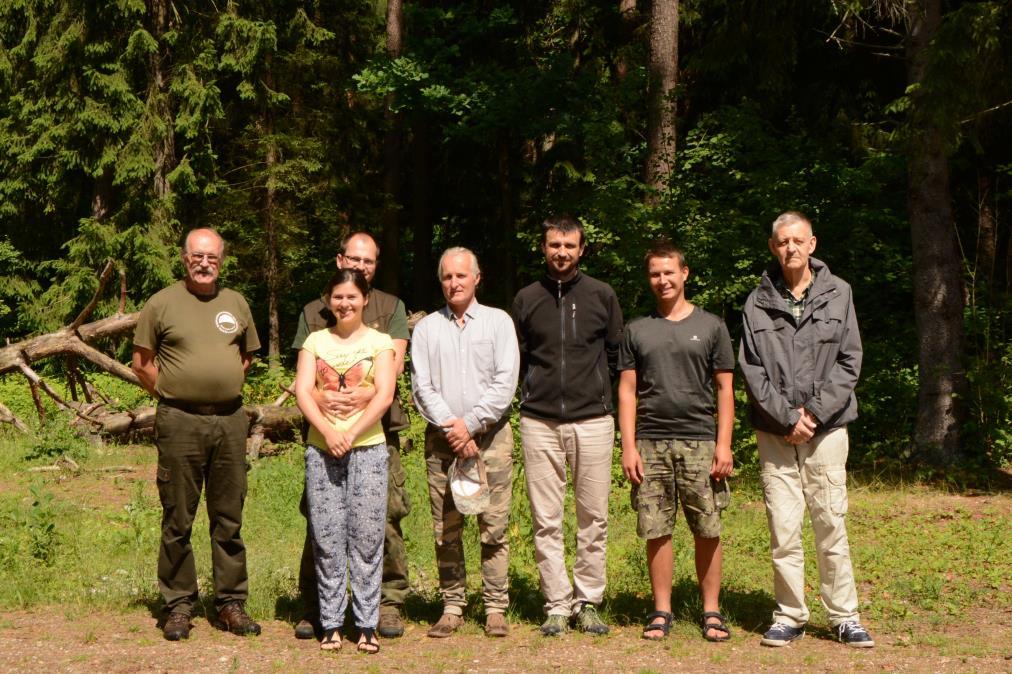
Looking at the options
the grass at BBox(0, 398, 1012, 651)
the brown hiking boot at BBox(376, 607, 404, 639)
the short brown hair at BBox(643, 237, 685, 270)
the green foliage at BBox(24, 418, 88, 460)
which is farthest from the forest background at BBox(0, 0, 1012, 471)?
the brown hiking boot at BBox(376, 607, 404, 639)

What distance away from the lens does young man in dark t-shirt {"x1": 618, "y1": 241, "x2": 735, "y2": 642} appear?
5527 millimetres

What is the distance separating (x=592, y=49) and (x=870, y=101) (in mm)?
6729

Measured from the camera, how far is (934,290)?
1096cm

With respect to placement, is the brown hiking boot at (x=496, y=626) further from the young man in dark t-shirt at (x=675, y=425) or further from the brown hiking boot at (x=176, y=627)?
the brown hiking boot at (x=176, y=627)

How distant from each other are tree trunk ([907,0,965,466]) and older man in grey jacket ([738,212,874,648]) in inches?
238

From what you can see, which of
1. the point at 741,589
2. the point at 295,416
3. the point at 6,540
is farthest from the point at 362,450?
the point at 295,416

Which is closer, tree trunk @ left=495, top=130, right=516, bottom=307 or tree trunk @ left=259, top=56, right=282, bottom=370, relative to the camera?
tree trunk @ left=259, top=56, right=282, bottom=370

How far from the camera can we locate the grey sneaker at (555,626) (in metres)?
5.58

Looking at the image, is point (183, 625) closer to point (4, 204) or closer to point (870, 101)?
point (870, 101)

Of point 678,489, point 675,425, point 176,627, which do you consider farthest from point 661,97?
point 176,627

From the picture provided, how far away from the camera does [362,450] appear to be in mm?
5383

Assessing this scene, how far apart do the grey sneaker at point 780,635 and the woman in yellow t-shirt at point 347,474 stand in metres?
2.13

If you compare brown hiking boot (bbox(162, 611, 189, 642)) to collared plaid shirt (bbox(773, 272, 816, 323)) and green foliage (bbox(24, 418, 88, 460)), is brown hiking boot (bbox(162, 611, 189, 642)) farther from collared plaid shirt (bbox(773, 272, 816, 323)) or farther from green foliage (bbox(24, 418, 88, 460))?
green foliage (bbox(24, 418, 88, 460))

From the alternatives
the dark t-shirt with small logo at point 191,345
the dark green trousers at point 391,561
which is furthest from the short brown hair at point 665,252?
the dark t-shirt with small logo at point 191,345
